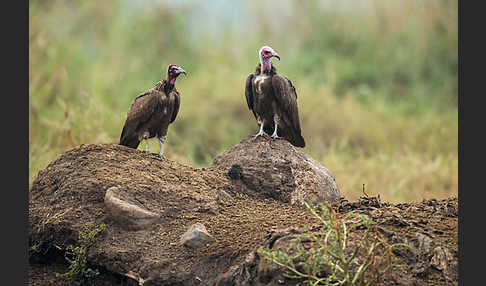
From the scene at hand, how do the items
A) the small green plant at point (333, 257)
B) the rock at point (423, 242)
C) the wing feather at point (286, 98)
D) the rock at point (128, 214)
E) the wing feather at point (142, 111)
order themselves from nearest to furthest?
the small green plant at point (333, 257) < the rock at point (423, 242) < the rock at point (128, 214) < the wing feather at point (142, 111) < the wing feather at point (286, 98)

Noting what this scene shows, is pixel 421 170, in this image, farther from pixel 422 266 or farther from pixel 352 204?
pixel 422 266

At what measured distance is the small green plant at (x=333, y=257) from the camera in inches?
165

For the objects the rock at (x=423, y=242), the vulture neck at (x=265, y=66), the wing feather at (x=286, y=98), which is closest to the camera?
the rock at (x=423, y=242)

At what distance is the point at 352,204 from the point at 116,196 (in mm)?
1923

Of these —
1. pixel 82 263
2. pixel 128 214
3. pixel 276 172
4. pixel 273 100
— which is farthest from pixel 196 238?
pixel 273 100

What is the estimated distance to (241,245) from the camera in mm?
4961

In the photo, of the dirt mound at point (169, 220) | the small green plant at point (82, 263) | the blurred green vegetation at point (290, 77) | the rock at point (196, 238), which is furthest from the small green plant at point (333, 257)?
the blurred green vegetation at point (290, 77)

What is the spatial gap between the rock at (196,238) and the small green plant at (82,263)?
2.23 ft

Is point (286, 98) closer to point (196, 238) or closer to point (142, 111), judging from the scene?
→ point (142, 111)

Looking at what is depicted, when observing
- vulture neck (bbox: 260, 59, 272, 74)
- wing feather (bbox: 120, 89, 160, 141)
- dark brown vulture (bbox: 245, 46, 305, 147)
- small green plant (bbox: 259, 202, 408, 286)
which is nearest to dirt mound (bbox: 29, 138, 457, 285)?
small green plant (bbox: 259, 202, 408, 286)

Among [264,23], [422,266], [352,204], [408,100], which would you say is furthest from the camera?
[264,23]

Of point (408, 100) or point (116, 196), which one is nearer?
point (116, 196)

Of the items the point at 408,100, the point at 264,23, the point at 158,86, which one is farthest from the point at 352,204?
the point at 264,23

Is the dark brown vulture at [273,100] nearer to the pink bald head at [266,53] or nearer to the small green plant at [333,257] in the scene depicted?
the pink bald head at [266,53]
